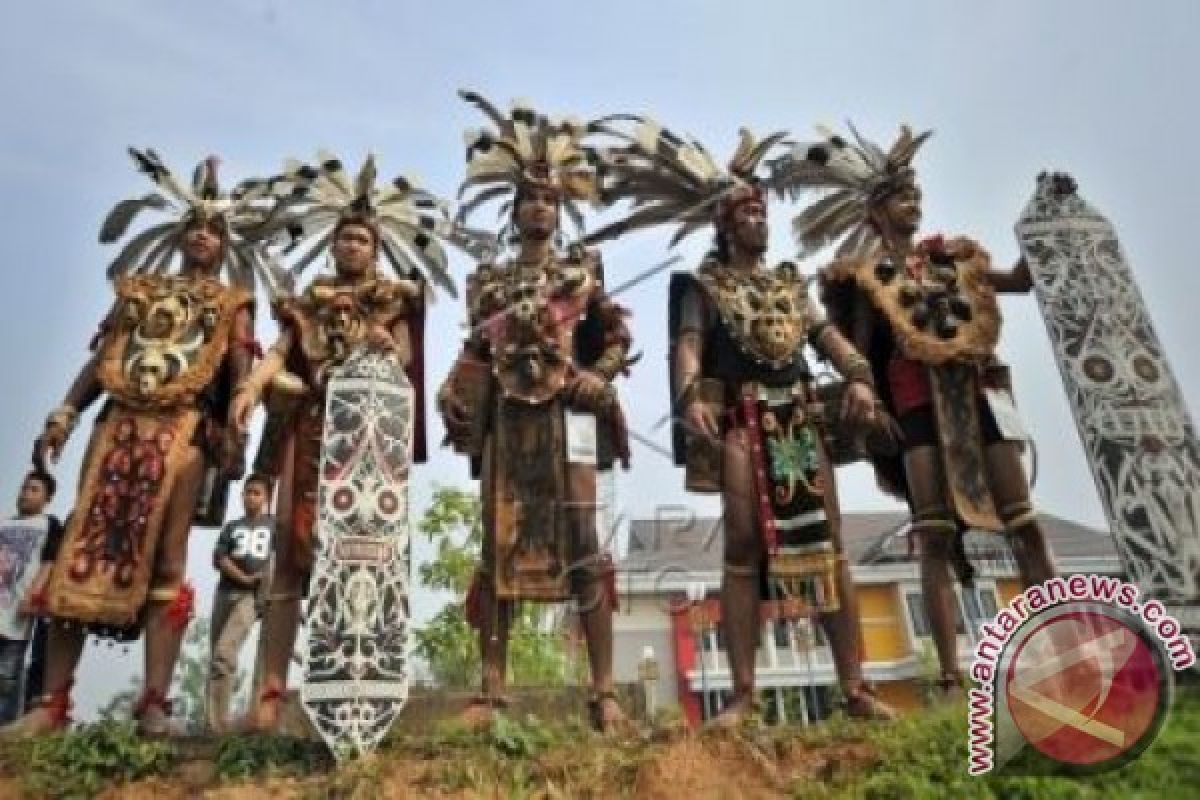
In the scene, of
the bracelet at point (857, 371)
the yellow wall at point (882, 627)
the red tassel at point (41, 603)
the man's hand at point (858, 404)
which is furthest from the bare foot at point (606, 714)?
the yellow wall at point (882, 627)

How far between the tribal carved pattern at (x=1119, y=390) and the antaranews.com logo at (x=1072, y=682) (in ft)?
2.99

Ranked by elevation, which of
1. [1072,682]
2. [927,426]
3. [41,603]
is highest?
[927,426]

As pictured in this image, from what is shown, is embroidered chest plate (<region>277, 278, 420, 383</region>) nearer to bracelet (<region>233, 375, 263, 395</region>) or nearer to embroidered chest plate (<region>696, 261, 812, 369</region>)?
bracelet (<region>233, 375, 263, 395</region>)

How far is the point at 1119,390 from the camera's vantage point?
4.50 metres

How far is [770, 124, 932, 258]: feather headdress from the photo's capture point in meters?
5.44

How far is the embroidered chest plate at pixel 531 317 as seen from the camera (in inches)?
183

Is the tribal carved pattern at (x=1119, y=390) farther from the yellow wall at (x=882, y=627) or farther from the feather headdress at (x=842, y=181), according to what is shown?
the yellow wall at (x=882, y=627)

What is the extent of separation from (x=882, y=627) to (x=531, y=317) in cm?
2020

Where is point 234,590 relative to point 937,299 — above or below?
below

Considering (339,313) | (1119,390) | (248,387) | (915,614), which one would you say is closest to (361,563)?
(248,387)

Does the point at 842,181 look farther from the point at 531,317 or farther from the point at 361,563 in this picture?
the point at 361,563

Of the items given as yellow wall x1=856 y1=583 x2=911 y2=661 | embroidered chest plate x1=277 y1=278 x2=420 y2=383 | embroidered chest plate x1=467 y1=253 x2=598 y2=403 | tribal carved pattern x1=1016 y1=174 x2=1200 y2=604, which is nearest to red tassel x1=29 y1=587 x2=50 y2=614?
embroidered chest plate x1=277 y1=278 x2=420 y2=383

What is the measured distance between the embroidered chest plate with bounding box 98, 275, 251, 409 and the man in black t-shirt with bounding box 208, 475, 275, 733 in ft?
5.60

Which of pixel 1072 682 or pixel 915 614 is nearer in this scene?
pixel 1072 682
